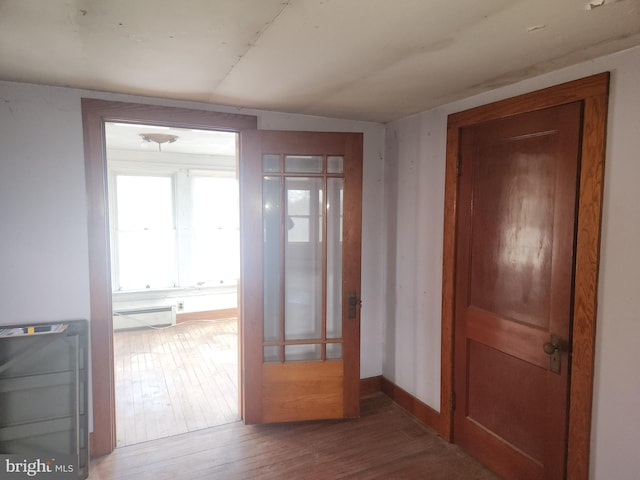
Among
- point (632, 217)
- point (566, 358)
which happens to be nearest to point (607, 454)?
point (566, 358)

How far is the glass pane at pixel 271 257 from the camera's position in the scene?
2.83 meters

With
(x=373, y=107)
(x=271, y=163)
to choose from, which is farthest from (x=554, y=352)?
(x=271, y=163)

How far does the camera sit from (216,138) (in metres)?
4.43

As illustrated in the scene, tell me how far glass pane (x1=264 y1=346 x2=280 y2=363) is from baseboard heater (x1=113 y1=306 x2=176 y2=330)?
3.02 m

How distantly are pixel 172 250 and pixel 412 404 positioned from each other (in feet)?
12.7

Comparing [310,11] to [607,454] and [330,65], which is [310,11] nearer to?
[330,65]

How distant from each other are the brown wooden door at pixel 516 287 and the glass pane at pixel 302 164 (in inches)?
38.5

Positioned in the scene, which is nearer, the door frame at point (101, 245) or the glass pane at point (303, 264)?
the door frame at point (101, 245)

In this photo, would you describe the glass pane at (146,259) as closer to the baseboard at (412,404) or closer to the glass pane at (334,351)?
the glass pane at (334,351)

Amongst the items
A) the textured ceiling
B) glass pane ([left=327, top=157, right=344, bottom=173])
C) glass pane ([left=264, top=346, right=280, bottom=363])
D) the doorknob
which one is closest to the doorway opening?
glass pane ([left=264, top=346, right=280, bottom=363])

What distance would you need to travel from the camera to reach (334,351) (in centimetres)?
297

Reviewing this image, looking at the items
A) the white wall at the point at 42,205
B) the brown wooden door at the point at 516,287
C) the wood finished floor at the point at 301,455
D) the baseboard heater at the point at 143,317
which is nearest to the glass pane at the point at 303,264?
the wood finished floor at the point at 301,455

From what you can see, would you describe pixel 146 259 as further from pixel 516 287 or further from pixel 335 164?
pixel 516 287

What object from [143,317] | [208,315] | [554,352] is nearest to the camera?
[554,352]
